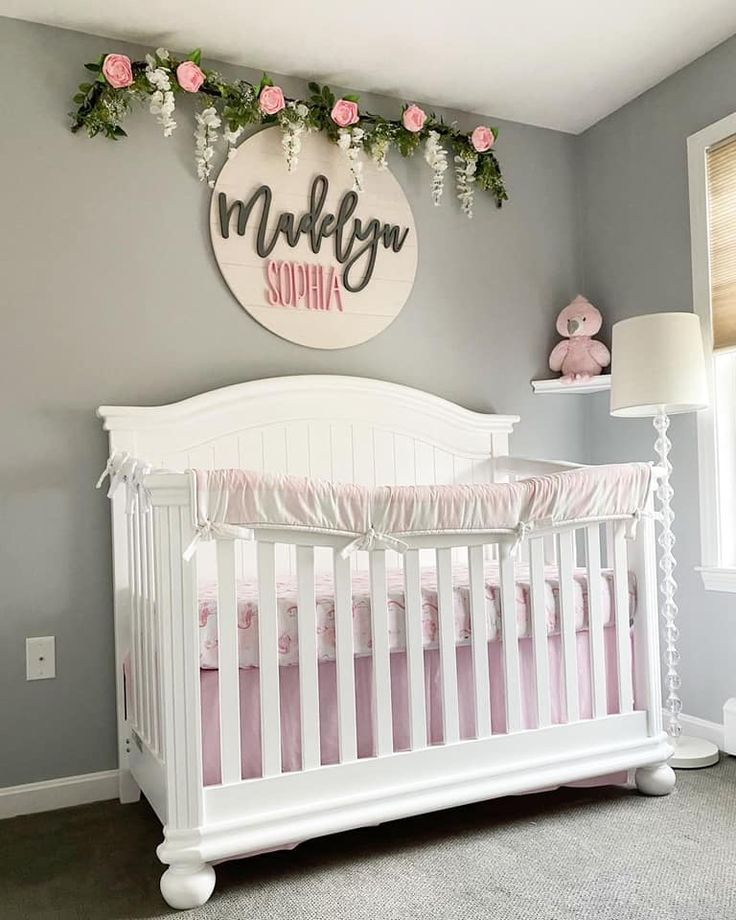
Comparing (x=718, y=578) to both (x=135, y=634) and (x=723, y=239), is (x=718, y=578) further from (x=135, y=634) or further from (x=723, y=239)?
(x=135, y=634)

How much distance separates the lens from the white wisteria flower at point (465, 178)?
2.79 m

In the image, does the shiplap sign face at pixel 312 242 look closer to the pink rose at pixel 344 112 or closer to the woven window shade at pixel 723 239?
the pink rose at pixel 344 112

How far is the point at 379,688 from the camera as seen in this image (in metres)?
1.76

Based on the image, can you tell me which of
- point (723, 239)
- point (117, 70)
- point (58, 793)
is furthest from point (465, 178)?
point (58, 793)

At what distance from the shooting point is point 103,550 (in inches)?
89.1

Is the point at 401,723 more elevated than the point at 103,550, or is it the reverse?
the point at 103,550

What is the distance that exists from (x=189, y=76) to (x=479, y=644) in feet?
5.56

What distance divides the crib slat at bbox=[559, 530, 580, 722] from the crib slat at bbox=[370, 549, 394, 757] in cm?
45

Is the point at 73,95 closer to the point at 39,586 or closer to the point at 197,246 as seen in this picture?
the point at 197,246

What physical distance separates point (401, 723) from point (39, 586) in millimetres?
1024

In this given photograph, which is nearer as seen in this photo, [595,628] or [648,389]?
[595,628]

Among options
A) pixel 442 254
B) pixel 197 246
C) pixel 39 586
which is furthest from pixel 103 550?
pixel 442 254

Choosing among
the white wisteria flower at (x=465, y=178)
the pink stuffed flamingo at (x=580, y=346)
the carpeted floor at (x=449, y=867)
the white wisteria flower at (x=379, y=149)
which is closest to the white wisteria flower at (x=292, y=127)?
the white wisteria flower at (x=379, y=149)

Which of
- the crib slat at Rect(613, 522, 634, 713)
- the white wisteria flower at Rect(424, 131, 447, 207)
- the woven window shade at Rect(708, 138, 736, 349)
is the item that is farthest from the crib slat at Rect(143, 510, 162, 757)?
the woven window shade at Rect(708, 138, 736, 349)
